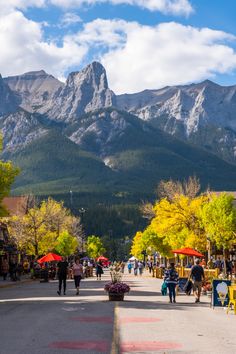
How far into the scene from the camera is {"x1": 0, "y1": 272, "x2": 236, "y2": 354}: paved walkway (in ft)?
41.4

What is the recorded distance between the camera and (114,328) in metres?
15.9

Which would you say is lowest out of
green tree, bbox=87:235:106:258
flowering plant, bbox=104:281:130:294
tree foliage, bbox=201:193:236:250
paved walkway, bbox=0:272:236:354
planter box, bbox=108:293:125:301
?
paved walkway, bbox=0:272:236:354

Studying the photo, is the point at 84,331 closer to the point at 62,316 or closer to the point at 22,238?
the point at 62,316

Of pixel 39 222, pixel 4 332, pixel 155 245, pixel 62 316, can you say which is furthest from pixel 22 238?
pixel 4 332

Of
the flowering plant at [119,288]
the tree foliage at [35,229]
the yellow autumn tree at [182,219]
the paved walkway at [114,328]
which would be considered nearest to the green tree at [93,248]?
the tree foliage at [35,229]

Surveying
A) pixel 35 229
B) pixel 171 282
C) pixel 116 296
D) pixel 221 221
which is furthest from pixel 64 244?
pixel 171 282

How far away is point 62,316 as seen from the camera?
1942 cm

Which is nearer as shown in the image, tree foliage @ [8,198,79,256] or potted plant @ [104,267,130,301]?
potted plant @ [104,267,130,301]

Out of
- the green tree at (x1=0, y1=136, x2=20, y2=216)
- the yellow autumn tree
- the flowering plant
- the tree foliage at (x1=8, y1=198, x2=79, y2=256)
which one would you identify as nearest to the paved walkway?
the flowering plant

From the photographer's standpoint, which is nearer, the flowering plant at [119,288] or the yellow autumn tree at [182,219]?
the flowering plant at [119,288]

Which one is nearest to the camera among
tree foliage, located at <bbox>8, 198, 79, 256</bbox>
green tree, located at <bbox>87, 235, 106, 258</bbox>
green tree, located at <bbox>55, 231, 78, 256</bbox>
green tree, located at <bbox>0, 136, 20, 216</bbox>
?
green tree, located at <bbox>0, 136, 20, 216</bbox>

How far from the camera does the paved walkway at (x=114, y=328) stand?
41.4ft

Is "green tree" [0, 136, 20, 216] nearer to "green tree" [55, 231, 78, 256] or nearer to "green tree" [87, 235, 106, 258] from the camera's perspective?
"green tree" [55, 231, 78, 256]

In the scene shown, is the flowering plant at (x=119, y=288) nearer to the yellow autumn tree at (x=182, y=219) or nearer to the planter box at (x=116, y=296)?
the planter box at (x=116, y=296)
